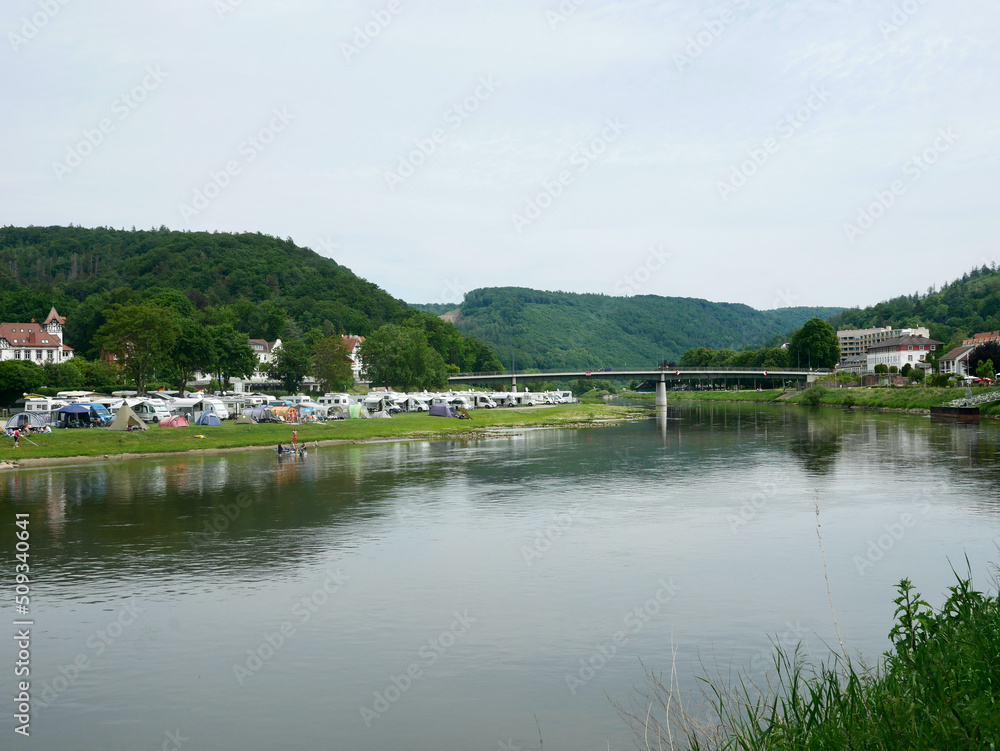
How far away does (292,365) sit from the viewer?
121 m

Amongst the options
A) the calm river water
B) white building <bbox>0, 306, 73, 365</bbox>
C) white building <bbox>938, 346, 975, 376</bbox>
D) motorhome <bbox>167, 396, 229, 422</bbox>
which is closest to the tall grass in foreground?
the calm river water

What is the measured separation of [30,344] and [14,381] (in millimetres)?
82124

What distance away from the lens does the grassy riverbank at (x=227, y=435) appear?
48.6 m

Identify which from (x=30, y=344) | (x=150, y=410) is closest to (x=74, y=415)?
(x=150, y=410)

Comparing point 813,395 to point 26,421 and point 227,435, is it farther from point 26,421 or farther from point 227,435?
point 26,421

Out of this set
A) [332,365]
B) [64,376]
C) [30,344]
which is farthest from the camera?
[30,344]

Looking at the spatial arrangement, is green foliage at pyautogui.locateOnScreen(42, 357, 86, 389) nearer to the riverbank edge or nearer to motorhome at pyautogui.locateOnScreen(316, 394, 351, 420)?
motorhome at pyautogui.locateOnScreen(316, 394, 351, 420)

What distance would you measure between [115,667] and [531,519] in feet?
53.2

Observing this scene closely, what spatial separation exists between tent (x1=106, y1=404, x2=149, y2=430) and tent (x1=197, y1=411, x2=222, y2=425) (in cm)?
652

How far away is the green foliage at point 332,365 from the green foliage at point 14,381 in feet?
132

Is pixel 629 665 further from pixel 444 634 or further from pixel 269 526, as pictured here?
pixel 269 526

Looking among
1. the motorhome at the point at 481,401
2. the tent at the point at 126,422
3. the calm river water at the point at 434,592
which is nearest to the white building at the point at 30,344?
the motorhome at the point at 481,401

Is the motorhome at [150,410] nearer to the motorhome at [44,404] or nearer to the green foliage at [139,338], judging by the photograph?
the motorhome at [44,404]

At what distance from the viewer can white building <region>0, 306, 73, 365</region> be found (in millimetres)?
143375
